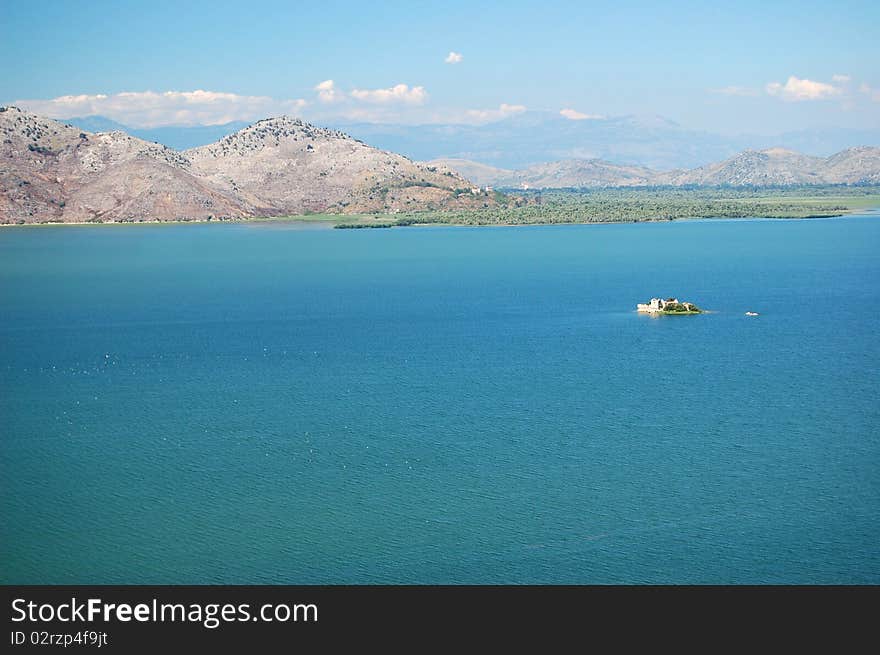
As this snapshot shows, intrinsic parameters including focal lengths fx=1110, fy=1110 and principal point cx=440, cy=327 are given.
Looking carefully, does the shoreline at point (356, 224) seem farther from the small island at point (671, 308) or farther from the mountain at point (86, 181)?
the small island at point (671, 308)

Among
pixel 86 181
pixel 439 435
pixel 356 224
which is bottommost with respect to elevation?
pixel 439 435

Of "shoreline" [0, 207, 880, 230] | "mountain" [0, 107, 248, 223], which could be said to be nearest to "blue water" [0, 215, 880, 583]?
"shoreline" [0, 207, 880, 230]

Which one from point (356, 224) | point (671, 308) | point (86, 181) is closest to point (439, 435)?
point (671, 308)

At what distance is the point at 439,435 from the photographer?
39531 millimetres

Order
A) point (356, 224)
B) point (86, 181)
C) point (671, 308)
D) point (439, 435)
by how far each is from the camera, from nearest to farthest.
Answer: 1. point (439, 435)
2. point (671, 308)
3. point (356, 224)
4. point (86, 181)

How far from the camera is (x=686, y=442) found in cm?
3859

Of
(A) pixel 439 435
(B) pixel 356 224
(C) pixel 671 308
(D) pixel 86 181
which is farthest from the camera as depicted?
(D) pixel 86 181

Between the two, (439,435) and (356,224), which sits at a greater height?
(356,224)

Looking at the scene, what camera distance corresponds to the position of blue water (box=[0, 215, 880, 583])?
94.5 feet

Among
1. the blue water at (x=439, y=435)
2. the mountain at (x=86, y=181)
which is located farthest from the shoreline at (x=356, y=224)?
the blue water at (x=439, y=435)

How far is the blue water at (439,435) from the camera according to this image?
2881 cm

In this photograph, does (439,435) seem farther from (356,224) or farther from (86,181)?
(86,181)
